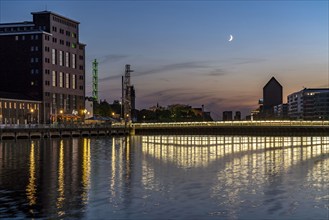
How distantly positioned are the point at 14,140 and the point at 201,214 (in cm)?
11207

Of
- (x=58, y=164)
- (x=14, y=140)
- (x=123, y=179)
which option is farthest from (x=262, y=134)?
(x=123, y=179)

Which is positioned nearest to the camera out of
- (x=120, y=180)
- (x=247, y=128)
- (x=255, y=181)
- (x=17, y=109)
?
(x=255, y=181)

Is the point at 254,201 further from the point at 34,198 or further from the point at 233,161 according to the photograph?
the point at 233,161

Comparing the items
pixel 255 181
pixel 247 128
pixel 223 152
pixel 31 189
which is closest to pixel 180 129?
pixel 247 128

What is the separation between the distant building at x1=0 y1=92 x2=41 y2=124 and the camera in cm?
17750

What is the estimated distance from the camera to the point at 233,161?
70625 millimetres

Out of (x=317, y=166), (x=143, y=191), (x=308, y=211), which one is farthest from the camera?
(x=317, y=166)

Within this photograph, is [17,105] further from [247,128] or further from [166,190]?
[166,190]

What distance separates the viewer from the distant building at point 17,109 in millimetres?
177500

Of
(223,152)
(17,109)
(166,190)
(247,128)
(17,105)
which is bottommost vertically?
(166,190)

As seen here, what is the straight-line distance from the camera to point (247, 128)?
156500 mm

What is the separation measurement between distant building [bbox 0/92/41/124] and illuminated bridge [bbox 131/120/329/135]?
4396cm

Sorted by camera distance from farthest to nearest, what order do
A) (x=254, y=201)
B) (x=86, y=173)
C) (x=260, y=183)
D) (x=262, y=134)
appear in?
1. (x=262, y=134)
2. (x=86, y=173)
3. (x=260, y=183)
4. (x=254, y=201)

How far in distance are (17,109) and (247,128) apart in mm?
81037
